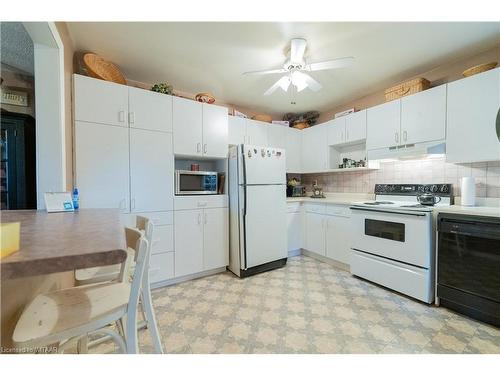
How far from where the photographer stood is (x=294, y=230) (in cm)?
332

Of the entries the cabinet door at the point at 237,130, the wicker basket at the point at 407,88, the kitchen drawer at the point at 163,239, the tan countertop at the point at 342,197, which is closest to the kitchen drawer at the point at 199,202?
the kitchen drawer at the point at 163,239

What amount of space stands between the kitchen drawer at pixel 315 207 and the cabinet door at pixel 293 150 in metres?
0.73

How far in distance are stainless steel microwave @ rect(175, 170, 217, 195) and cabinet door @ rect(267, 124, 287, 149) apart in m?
1.26

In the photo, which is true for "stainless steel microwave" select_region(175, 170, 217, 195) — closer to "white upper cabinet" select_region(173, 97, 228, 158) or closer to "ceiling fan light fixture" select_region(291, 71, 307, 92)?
"white upper cabinet" select_region(173, 97, 228, 158)

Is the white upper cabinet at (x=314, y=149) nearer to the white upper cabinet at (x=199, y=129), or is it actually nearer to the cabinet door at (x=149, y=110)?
the white upper cabinet at (x=199, y=129)

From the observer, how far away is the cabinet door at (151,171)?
7.24 ft

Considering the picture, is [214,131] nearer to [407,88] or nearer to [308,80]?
[308,80]

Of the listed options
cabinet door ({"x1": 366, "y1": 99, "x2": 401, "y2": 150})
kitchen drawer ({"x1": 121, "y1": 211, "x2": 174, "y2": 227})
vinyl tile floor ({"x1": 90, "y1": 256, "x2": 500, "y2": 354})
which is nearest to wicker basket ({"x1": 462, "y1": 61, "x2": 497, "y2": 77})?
cabinet door ({"x1": 366, "y1": 99, "x2": 401, "y2": 150})

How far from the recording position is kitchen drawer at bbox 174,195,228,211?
247cm

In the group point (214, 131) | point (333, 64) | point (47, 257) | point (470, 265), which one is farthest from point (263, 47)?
point (470, 265)

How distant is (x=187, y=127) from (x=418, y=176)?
282 cm
